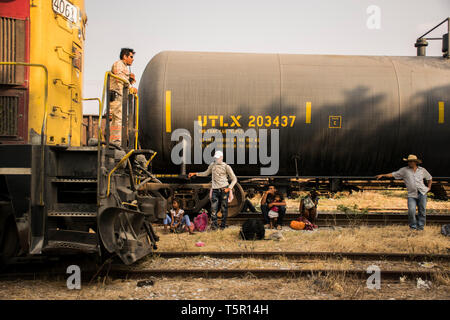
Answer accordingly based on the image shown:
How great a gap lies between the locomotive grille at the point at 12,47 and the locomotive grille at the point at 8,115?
11.0 inches

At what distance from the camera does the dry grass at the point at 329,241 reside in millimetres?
6398

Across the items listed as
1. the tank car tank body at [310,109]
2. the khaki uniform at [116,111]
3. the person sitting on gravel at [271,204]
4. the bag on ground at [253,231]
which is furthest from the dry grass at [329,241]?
the khaki uniform at [116,111]

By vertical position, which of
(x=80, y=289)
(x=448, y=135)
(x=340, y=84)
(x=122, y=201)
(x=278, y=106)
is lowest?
(x=80, y=289)

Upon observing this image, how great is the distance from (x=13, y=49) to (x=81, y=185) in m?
2.30

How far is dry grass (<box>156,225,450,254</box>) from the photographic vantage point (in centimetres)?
640

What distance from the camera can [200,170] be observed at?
8.63 metres

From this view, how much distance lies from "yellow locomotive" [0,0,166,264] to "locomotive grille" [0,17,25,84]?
0.01 m

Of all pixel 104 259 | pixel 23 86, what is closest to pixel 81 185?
pixel 104 259

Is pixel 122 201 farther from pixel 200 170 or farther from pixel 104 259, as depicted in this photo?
Result: pixel 200 170

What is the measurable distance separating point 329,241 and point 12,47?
6.45 meters

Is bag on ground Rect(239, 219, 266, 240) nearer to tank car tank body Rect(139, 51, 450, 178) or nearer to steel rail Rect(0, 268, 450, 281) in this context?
tank car tank body Rect(139, 51, 450, 178)

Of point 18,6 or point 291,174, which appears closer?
point 18,6

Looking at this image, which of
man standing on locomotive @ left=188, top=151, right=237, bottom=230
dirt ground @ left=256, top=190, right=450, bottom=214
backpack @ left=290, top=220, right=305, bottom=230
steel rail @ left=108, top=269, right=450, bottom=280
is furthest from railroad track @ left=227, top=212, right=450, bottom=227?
steel rail @ left=108, top=269, right=450, bottom=280

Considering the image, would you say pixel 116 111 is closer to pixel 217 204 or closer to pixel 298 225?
pixel 217 204
